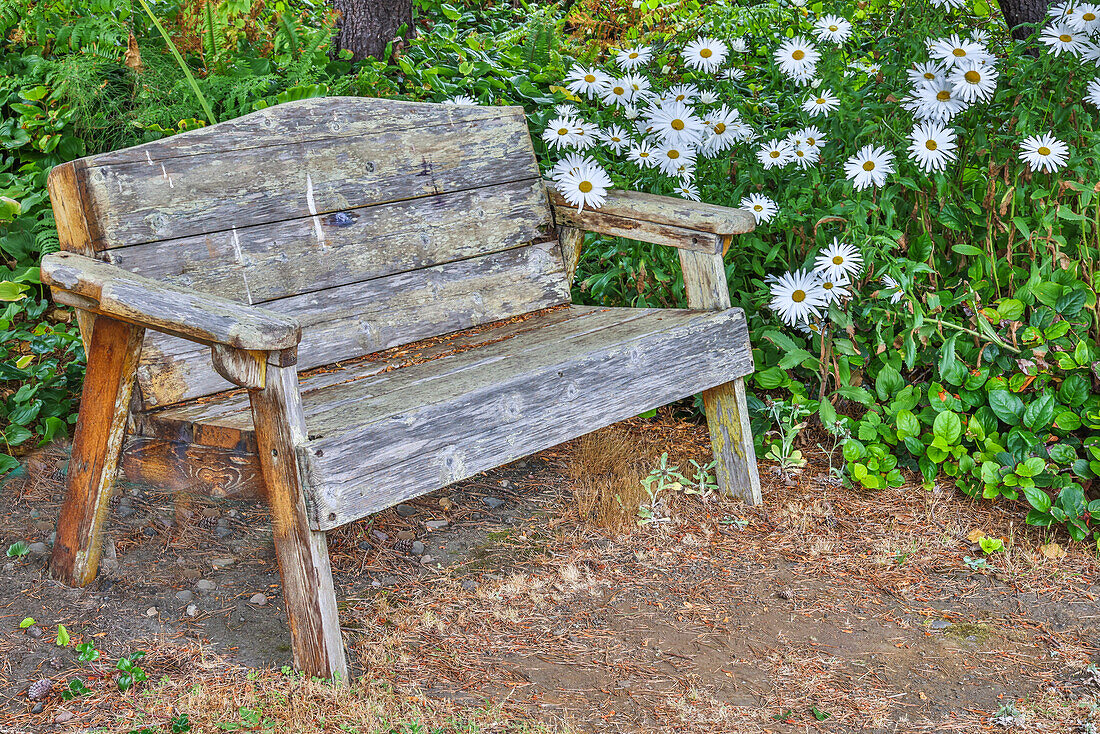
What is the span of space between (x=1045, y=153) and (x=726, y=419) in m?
1.09

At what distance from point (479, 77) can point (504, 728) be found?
10.9ft

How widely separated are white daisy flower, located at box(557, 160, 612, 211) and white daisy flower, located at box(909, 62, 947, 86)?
2.83 ft

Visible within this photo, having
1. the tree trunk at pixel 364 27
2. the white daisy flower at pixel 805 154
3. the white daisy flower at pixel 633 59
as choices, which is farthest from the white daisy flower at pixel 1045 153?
the tree trunk at pixel 364 27

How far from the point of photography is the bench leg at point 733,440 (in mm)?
2752

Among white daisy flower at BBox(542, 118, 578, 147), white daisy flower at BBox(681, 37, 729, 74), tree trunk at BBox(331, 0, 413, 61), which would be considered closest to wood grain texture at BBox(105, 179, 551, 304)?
white daisy flower at BBox(542, 118, 578, 147)

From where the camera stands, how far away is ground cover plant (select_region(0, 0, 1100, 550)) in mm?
2600

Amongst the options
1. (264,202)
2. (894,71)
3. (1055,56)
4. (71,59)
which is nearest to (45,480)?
(264,202)

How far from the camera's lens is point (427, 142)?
2717 mm

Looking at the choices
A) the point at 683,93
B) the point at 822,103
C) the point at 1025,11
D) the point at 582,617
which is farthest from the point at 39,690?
the point at 1025,11

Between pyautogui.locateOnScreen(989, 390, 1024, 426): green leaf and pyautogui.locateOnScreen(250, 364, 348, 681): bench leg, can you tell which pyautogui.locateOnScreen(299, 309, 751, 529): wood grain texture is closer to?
pyautogui.locateOnScreen(250, 364, 348, 681): bench leg

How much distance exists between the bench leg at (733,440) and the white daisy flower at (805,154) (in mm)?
681

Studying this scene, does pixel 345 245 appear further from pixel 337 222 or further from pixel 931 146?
pixel 931 146

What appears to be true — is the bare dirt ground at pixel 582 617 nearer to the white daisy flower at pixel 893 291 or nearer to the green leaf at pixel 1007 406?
the green leaf at pixel 1007 406

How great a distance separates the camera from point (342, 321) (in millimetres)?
2514
